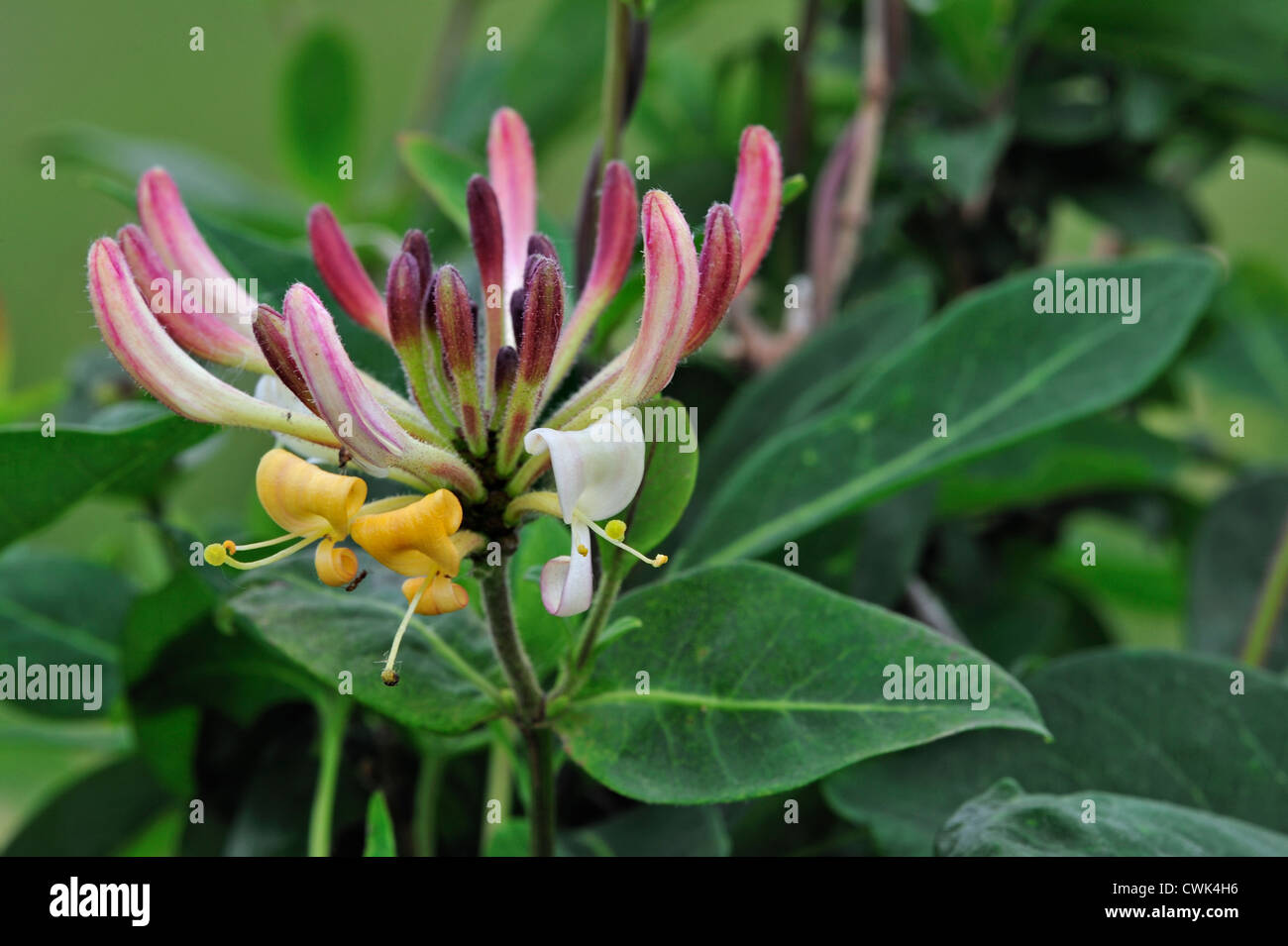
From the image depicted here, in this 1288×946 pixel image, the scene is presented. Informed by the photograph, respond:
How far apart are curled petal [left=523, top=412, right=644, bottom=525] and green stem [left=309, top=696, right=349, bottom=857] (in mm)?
170

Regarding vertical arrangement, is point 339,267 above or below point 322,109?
below

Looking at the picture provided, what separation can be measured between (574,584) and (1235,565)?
37 centimetres

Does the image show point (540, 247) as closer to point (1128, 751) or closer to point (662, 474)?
point (662, 474)

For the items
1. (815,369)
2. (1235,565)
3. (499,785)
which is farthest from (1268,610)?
(499,785)

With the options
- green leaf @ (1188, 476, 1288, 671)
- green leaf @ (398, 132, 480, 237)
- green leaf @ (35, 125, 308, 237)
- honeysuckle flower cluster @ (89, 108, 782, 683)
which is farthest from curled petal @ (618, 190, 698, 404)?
green leaf @ (35, 125, 308, 237)

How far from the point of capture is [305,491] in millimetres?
234

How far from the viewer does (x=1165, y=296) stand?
0.41m

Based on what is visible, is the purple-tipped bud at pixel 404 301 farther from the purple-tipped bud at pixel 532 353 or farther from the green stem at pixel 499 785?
the green stem at pixel 499 785

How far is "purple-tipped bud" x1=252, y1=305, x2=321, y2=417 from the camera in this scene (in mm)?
245

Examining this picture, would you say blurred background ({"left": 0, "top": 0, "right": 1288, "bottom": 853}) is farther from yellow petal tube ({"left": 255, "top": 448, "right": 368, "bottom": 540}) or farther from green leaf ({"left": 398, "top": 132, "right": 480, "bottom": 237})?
yellow petal tube ({"left": 255, "top": 448, "right": 368, "bottom": 540})

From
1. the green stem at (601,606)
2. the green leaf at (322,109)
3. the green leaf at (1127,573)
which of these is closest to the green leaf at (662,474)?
the green stem at (601,606)
